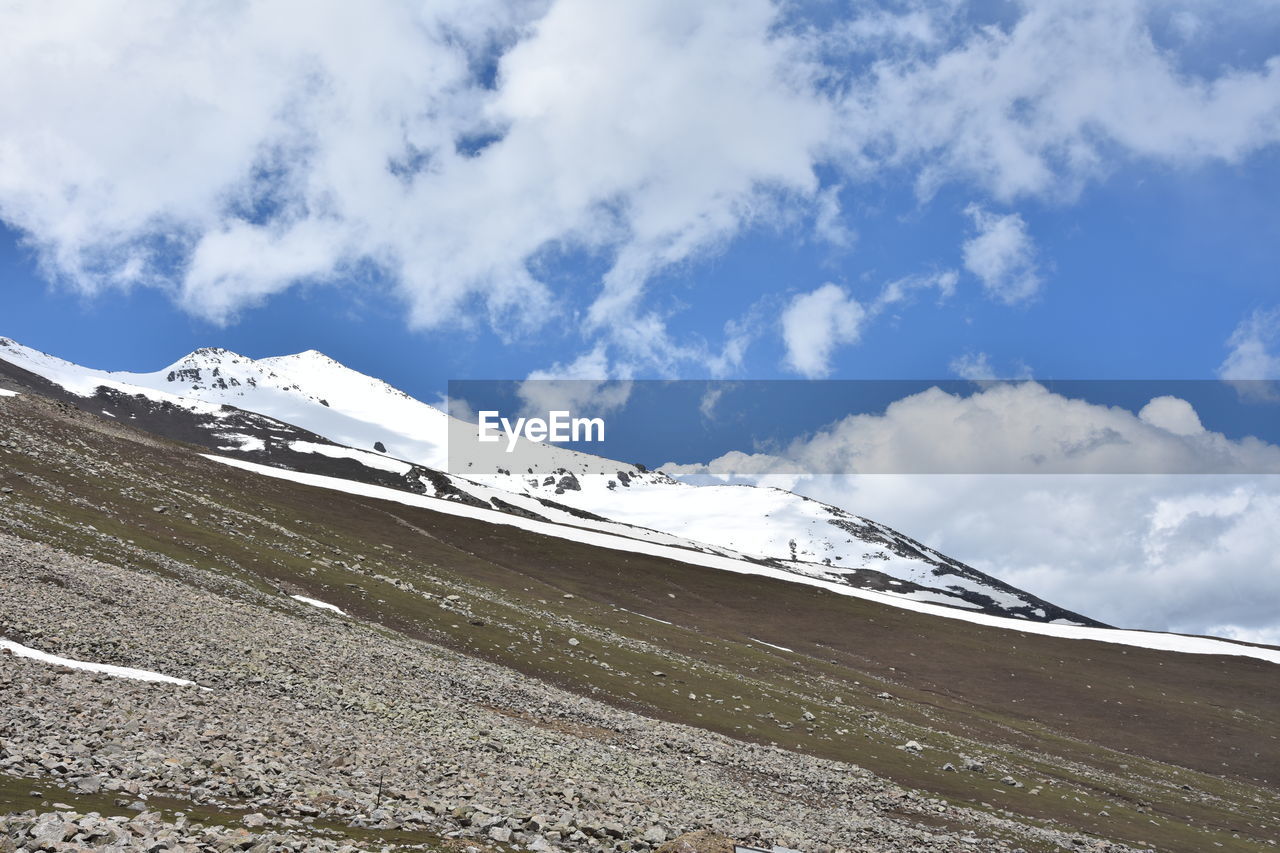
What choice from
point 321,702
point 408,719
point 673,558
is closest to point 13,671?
point 321,702

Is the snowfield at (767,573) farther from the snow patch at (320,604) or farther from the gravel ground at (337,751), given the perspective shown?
the gravel ground at (337,751)

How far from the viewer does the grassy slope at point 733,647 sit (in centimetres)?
5725

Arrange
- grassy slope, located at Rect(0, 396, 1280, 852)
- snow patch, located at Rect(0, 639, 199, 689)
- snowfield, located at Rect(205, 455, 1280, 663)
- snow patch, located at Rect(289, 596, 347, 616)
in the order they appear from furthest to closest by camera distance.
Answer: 1. snowfield, located at Rect(205, 455, 1280, 663)
2. snow patch, located at Rect(289, 596, 347, 616)
3. grassy slope, located at Rect(0, 396, 1280, 852)
4. snow patch, located at Rect(0, 639, 199, 689)

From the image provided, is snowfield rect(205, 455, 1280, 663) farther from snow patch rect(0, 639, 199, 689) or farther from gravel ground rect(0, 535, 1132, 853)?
snow patch rect(0, 639, 199, 689)

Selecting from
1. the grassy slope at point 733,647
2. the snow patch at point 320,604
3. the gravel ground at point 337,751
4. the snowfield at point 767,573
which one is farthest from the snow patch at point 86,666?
the snowfield at point 767,573

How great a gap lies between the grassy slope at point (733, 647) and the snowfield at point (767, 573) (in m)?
4.88

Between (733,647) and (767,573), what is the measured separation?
172ft

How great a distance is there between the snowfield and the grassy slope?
488 cm

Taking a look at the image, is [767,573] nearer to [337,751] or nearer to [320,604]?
[320,604]

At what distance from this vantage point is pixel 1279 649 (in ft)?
443

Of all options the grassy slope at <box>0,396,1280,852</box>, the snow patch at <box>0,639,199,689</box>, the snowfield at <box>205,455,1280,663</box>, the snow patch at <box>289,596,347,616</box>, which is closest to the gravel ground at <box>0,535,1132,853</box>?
the snow patch at <box>0,639,199,689</box>

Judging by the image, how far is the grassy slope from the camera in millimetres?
57250

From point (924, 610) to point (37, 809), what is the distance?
133 m

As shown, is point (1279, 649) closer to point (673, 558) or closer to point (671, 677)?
point (673, 558)
